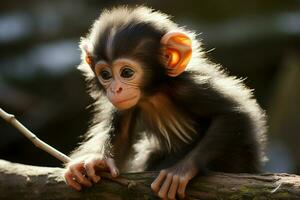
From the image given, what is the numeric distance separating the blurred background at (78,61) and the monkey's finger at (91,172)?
4626mm

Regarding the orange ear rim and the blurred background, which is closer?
the orange ear rim

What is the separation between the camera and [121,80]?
484 cm

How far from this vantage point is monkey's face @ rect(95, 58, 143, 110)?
475 cm

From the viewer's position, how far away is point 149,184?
425 centimetres

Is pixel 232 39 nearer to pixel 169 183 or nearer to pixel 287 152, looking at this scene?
pixel 287 152

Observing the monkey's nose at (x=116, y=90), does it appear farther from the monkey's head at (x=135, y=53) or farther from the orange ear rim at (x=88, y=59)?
the orange ear rim at (x=88, y=59)

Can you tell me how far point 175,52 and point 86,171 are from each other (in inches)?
43.1

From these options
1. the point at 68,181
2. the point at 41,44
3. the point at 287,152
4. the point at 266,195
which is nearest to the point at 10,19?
the point at 41,44

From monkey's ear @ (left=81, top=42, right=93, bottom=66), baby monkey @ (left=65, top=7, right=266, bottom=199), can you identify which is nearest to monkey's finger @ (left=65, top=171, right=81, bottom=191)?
baby monkey @ (left=65, top=7, right=266, bottom=199)

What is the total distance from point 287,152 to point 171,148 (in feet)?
13.0

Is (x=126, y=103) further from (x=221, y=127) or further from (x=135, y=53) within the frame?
(x=221, y=127)

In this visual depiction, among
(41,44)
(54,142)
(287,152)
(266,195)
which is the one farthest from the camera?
(41,44)

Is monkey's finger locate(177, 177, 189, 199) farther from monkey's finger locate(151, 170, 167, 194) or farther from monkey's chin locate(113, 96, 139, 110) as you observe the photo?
monkey's chin locate(113, 96, 139, 110)

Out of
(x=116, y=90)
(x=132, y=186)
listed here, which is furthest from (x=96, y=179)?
(x=116, y=90)
